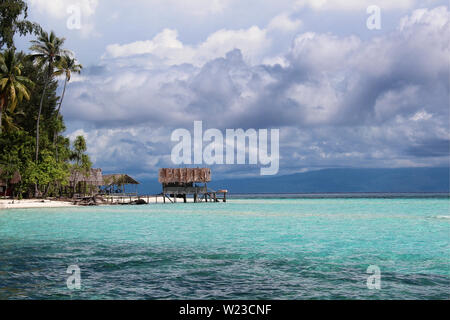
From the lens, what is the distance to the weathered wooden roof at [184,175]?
6128 cm

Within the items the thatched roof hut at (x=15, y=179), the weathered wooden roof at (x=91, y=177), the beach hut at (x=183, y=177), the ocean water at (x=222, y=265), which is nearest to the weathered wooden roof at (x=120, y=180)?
the weathered wooden roof at (x=91, y=177)

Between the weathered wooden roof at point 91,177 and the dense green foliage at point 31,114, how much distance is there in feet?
8.18

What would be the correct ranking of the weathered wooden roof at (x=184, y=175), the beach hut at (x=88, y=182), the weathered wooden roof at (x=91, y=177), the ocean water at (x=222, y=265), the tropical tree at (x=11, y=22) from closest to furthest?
the ocean water at (x=222, y=265), the tropical tree at (x=11, y=22), the weathered wooden roof at (x=91, y=177), the beach hut at (x=88, y=182), the weathered wooden roof at (x=184, y=175)

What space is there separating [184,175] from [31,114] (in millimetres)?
20679

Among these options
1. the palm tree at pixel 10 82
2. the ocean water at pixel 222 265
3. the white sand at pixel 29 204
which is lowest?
the ocean water at pixel 222 265

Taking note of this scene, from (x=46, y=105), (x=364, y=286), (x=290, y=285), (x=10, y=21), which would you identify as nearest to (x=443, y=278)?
(x=364, y=286)

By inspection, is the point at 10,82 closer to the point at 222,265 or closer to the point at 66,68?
the point at 66,68

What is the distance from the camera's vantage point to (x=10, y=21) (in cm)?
3656

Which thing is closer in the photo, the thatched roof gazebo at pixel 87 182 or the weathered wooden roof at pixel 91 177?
the weathered wooden roof at pixel 91 177

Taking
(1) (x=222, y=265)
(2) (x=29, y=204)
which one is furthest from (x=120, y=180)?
(1) (x=222, y=265)

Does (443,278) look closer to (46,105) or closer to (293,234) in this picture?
(293,234)

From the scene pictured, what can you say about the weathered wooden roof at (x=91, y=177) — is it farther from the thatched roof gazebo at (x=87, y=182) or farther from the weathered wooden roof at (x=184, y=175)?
the weathered wooden roof at (x=184, y=175)

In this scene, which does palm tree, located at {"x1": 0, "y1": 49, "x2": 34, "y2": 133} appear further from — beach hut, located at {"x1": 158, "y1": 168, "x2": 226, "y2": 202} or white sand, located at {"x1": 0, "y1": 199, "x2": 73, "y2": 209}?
beach hut, located at {"x1": 158, "y1": 168, "x2": 226, "y2": 202}
